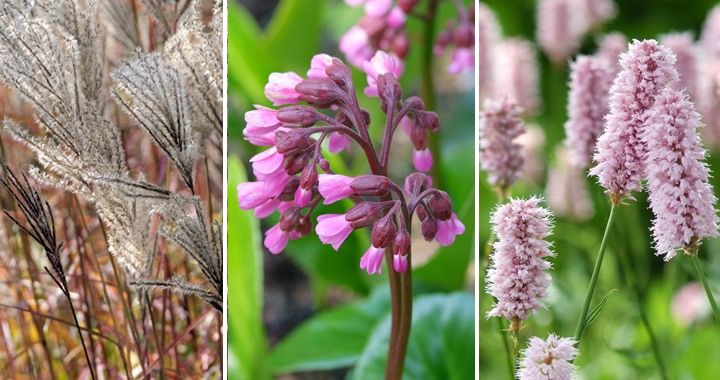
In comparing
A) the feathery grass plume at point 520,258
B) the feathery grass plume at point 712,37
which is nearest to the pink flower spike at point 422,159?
the feathery grass plume at point 520,258

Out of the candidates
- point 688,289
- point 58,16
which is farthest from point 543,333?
point 58,16

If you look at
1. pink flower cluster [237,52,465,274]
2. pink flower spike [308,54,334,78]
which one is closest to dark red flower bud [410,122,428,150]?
pink flower cluster [237,52,465,274]

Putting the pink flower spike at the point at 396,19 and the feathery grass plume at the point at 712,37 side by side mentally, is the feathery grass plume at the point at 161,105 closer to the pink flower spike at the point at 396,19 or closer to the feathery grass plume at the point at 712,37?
the pink flower spike at the point at 396,19

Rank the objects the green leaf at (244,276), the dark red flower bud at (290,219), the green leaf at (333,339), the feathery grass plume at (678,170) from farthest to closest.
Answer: the green leaf at (333,339)
the green leaf at (244,276)
the dark red flower bud at (290,219)
the feathery grass plume at (678,170)

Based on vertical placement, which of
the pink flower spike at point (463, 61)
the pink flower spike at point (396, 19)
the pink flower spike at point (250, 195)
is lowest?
the pink flower spike at point (250, 195)

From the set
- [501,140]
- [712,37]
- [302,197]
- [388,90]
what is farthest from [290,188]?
[712,37]

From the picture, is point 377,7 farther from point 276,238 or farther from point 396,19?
point 276,238

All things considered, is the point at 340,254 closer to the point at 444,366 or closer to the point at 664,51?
the point at 444,366
